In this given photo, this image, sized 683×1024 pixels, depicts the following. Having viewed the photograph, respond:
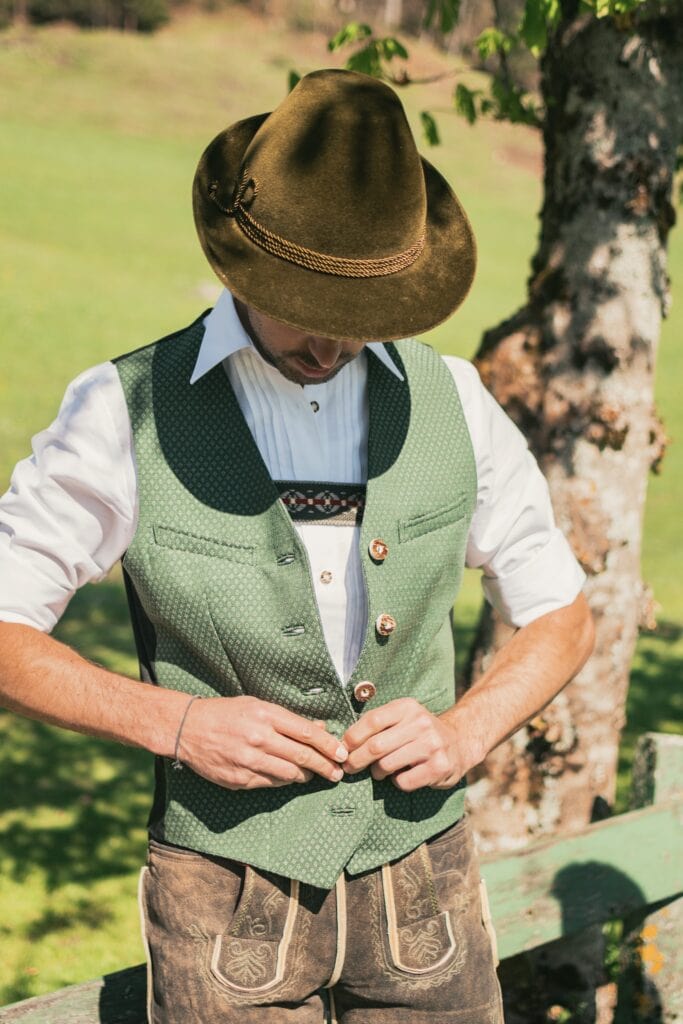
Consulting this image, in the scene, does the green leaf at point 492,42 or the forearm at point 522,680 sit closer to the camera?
the forearm at point 522,680

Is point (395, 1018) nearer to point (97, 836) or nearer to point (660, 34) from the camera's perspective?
point (660, 34)

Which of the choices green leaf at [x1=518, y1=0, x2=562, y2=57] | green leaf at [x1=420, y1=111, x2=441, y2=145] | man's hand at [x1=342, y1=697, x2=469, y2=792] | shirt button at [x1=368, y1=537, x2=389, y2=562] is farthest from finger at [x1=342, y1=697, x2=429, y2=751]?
green leaf at [x1=420, y1=111, x2=441, y2=145]

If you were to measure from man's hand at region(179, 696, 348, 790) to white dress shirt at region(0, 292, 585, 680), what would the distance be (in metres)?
0.19

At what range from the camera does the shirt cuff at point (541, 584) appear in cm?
238

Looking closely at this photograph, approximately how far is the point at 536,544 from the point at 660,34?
1.97m

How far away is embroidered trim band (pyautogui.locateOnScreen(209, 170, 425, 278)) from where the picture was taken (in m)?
1.99

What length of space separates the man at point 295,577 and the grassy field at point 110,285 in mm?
2512

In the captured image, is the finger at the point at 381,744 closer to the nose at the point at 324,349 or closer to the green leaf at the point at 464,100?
the nose at the point at 324,349

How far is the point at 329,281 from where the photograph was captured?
6.53 feet

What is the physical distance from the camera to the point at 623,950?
346cm

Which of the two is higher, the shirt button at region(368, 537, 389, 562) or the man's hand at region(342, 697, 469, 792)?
the shirt button at region(368, 537, 389, 562)

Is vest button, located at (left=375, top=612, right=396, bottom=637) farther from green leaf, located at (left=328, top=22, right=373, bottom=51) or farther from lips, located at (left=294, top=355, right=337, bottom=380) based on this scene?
green leaf, located at (left=328, top=22, right=373, bottom=51)

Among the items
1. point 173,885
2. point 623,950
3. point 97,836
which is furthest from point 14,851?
point 173,885

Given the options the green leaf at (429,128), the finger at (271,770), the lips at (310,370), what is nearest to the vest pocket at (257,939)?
the finger at (271,770)
